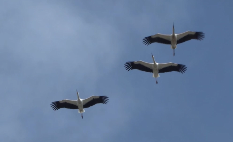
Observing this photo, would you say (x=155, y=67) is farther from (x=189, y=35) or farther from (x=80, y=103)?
(x=80, y=103)

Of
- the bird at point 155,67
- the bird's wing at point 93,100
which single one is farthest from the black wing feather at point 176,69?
the bird's wing at point 93,100

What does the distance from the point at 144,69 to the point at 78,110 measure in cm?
858

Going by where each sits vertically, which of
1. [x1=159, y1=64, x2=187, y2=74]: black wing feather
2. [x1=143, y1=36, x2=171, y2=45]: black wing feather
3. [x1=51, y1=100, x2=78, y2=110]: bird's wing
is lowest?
[x1=51, y1=100, x2=78, y2=110]: bird's wing

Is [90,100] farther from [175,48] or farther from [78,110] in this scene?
[175,48]

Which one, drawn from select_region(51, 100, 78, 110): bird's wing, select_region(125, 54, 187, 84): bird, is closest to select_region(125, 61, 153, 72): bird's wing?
select_region(125, 54, 187, 84): bird

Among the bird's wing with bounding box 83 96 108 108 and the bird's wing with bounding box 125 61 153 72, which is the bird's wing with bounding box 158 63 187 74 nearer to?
the bird's wing with bounding box 125 61 153 72

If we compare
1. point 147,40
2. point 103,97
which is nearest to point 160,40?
point 147,40

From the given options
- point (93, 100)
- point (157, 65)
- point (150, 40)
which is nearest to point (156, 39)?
point (150, 40)

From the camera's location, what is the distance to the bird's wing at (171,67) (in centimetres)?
6888

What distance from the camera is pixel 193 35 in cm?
6931

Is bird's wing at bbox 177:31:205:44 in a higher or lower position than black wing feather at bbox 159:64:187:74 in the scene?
higher

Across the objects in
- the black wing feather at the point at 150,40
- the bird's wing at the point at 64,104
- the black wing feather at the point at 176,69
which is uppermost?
the black wing feather at the point at 150,40

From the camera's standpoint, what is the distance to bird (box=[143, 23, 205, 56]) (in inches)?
2704

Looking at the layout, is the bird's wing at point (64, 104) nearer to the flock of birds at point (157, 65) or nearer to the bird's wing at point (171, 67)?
the flock of birds at point (157, 65)
